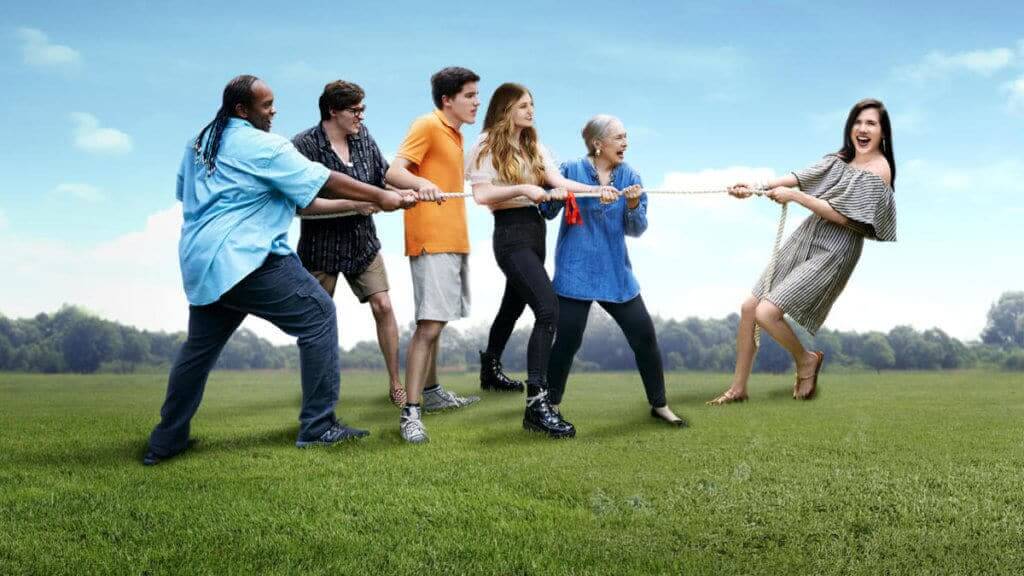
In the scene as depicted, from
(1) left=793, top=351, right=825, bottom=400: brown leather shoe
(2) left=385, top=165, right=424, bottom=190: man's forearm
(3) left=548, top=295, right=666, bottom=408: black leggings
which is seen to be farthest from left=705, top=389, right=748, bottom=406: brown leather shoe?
(2) left=385, top=165, right=424, bottom=190: man's forearm

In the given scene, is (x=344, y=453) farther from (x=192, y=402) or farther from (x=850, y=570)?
(x=850, y=570)

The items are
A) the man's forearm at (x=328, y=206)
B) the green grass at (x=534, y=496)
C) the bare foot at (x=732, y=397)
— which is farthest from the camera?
the bare foot at (x=732, y=397)

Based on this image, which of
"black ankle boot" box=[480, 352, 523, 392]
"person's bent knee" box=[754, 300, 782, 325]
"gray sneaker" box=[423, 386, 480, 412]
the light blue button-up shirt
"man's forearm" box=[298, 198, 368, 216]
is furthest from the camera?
"black ankle boot" box=[480, 352, 523, 392]

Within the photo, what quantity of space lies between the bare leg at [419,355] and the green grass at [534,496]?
0.32 meters

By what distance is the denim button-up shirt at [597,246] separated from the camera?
5633 mm

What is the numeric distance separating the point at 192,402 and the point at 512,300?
2.84m

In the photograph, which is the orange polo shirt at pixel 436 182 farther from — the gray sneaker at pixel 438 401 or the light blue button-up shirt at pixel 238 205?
the gray sneaker at pixel 438 401

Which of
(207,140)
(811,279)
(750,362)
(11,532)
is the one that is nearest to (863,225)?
(811,279)

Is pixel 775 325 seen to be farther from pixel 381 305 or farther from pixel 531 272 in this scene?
pixel 381 305

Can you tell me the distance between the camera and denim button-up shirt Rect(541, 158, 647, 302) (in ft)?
18.5

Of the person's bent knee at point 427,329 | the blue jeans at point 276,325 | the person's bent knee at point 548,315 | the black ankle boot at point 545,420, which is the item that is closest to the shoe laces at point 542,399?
the black ankle boot at point 545,420

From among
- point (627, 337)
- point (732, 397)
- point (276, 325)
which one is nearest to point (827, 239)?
point (732, 397)

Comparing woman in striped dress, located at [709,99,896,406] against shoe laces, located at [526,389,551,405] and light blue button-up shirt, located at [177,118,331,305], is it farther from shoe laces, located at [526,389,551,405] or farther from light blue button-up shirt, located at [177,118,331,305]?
light blue button-up shirt, located at [177,118,331,305]

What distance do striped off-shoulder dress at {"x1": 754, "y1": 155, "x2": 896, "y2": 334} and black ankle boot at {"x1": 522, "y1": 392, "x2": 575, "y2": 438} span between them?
2063 mm
